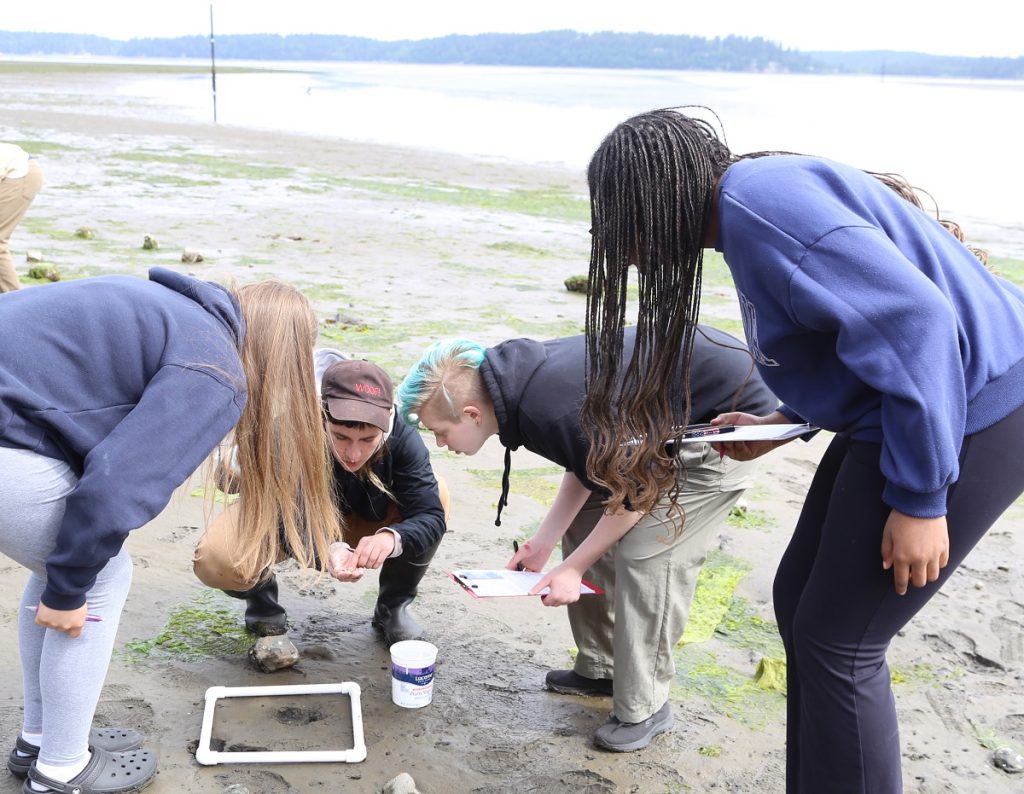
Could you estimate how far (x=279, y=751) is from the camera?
2.96 m

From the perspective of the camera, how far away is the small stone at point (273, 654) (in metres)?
3.32

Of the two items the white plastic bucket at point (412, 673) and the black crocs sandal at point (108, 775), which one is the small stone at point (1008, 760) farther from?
the black crocs sandal at point (108, 775)

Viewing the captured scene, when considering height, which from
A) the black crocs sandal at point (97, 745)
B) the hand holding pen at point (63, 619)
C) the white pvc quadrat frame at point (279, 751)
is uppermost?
the hand holding pen at point (63, 619)

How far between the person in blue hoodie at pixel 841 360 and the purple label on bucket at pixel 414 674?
43.1 inches

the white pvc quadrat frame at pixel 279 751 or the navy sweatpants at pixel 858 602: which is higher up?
the navy sweatpants at pixel 858 602

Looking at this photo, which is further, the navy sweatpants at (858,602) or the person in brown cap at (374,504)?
the person in brown cap at (374,504)

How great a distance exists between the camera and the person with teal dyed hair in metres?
2.80

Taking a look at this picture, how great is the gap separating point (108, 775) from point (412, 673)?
0.85m

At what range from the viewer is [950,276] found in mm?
1978

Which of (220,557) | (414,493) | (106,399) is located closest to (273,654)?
(220,557)

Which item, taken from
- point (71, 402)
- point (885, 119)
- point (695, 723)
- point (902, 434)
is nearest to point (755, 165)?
point (902, 434)

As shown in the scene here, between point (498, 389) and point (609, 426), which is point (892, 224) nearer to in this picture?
point (609, 426)

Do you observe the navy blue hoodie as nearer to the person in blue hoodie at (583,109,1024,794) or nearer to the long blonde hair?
the person in blue hoodie at (583,109,1024,794)

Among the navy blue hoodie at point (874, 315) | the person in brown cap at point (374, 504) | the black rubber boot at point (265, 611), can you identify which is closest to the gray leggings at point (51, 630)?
the person in brown cap at point (374, 504)
